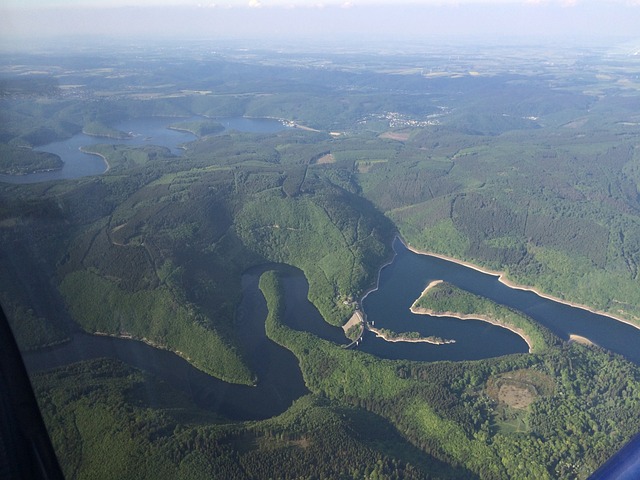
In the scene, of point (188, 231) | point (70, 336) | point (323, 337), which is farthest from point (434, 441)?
point (188, 231)

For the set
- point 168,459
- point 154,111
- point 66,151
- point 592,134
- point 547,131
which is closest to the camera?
point 168,459

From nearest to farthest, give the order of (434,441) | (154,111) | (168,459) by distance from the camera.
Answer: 1. (168,459)
2. (434,441)
3. (154,111)

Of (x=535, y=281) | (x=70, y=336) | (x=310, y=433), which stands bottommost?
(x=535, y=281)

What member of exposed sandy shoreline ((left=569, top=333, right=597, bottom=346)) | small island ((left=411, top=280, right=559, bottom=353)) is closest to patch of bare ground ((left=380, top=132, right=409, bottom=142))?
small island ((left=411, top=280, right=559, bottom=353))

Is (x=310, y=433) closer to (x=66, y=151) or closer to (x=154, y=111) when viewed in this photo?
(x=66, y=151)

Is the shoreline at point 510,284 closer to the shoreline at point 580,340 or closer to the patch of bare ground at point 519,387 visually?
the shoreline at point 580,340

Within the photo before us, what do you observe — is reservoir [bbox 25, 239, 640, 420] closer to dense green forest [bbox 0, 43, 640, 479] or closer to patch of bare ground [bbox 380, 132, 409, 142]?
dense green forest [bbox 0, 43, 640, 479]

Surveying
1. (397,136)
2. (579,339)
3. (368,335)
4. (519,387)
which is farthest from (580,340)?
(397,136)

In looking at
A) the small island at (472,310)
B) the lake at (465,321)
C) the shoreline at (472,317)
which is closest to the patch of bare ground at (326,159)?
the lake at (465,321)
